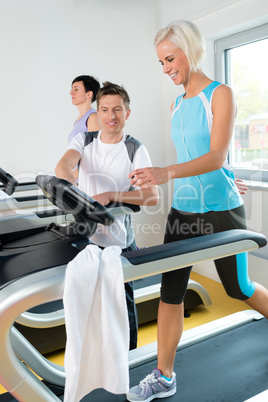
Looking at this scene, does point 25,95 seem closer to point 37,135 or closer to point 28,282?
point 37,135

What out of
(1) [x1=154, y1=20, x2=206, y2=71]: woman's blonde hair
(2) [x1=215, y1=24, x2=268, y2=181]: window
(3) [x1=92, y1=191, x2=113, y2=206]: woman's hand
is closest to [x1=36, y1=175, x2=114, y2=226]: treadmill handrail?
(3) [x1=92, y1=191, x2=113, y2=206]: woman's hand

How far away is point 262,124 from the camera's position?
3051 millimetres

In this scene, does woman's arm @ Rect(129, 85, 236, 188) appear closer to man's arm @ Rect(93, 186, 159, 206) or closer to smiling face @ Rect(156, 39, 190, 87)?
smiling face @ Rect(156, 39, 190, 87)

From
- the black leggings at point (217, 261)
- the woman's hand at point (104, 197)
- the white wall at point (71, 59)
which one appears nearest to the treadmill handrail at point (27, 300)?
the black leggings at point (217, 261)

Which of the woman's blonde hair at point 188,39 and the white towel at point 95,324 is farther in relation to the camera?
the woman's blonde hair at point 188,39

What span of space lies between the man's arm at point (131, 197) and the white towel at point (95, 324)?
0.73 meters

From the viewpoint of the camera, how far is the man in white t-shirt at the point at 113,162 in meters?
1.91

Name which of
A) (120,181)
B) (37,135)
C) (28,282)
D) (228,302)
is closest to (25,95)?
(37,135)

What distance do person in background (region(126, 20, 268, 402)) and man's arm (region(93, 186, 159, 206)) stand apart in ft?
0.57

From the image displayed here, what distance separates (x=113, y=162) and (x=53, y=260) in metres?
0.89

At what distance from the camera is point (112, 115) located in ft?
6.40

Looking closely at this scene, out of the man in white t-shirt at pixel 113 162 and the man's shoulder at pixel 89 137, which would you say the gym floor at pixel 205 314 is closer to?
the man in white t-shirt at pixel 113 162

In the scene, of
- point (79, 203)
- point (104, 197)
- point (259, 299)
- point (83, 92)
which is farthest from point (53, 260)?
point (83, 92)

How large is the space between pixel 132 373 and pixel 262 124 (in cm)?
203
